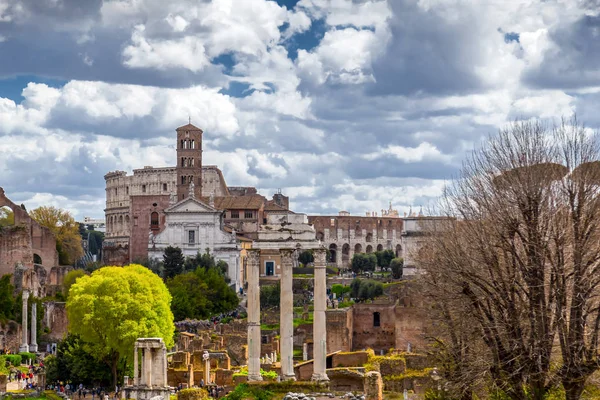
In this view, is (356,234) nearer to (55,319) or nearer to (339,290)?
→ (339,290)

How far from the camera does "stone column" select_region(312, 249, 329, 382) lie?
39719 millimetres

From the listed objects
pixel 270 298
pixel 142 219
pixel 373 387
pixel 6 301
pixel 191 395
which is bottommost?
pixel 191 395

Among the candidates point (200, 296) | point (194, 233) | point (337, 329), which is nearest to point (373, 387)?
point (337, 329)

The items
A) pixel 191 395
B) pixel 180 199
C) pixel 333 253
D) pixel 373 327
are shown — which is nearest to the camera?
pixel 191 395

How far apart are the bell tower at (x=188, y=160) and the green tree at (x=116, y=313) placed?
63159 mm

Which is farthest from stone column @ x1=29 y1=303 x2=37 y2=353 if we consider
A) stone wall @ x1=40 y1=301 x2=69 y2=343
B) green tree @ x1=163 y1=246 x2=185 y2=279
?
green tree @ x1=163 y1=246 x2=185 y2=279

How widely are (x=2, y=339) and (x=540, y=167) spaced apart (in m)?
43.4

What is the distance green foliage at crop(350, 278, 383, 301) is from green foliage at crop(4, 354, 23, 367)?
33.3m

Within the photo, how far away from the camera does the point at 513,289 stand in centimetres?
2778

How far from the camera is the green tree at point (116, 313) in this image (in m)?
47.4

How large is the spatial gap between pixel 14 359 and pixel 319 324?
82.6ft

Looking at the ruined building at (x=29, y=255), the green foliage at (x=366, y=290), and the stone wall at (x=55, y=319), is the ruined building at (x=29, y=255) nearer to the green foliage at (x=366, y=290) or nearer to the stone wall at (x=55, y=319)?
the stone wall at (x=55, y=319)

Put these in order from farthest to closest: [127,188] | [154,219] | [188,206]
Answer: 1. [127,188]
2. [154,219]
3. [188,206]

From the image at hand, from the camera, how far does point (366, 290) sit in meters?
88.8
